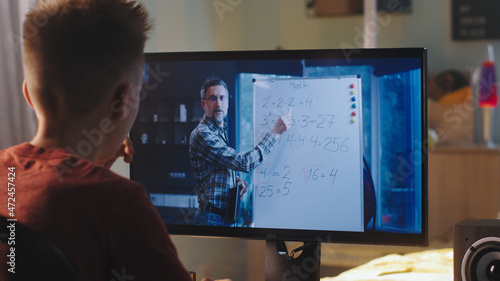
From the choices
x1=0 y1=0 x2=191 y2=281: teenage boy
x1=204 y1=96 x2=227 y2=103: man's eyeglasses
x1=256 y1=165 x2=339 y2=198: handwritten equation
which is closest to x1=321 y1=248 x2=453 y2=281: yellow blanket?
x1=256 y1=165 x2=339 y2=198: handwritten equation

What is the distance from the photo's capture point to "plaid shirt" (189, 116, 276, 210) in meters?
0.98

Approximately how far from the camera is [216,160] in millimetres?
1000

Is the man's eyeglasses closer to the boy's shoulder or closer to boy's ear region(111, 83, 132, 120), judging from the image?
boy's ear region(111, 83, 132, 120)

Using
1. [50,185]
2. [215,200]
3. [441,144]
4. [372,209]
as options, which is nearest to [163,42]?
[215,200]

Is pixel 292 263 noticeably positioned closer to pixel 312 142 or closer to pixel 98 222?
pixel 312 142

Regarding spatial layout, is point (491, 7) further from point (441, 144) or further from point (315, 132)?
point (315, 132)

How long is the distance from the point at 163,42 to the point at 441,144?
186 centimetres

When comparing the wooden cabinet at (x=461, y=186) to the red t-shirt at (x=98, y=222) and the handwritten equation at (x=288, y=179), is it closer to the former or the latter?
the handwritten equation at (x=288, y=179)

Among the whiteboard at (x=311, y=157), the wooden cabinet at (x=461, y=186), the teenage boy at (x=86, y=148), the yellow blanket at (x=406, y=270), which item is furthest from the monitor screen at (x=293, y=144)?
the wooden cabinet at (x=461, y=186)

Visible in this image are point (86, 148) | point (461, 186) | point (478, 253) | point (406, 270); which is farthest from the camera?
point (461, 186)

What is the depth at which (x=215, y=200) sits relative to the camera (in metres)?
1.00

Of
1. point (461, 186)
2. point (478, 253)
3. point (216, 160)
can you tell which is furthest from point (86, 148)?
point (461, 186)

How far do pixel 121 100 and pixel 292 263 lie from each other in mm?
466

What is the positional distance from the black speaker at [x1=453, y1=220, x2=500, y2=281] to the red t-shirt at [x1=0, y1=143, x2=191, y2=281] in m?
0.54
